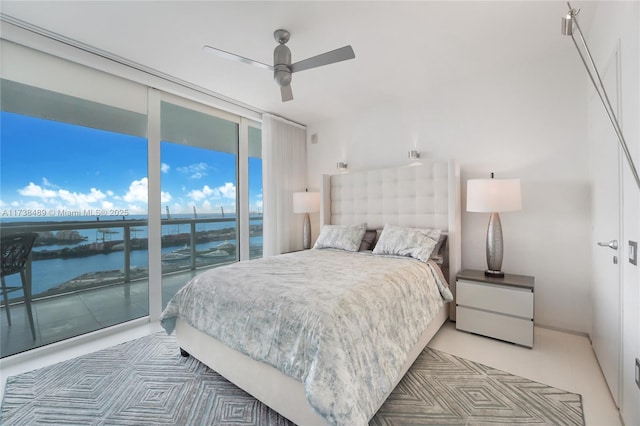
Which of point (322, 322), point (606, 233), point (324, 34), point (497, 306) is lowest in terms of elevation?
point (497, 306)

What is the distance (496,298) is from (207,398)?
2.49 meters

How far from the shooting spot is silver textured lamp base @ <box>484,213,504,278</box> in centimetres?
267

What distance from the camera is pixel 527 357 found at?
7.33 feet

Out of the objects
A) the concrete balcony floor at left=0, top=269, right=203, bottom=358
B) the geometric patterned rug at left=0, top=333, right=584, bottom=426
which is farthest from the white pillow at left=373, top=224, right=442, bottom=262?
the concrete balcony floor at left=0, top=269, right=203, bottom=358

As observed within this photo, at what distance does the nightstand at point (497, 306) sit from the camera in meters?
2.34

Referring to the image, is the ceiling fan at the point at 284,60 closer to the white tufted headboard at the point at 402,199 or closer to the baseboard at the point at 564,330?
the white tufted headboard at the point at 402,199

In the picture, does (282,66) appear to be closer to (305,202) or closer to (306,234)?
(305,202)

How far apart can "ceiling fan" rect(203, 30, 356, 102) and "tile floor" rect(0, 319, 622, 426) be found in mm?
2553

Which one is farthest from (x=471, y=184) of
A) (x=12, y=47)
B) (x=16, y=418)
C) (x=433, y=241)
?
(x=12, y=47)

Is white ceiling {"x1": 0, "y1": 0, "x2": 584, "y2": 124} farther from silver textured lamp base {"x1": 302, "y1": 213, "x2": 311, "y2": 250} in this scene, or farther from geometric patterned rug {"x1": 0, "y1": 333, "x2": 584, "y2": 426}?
geometric patterned rug {"x1": 0, "y1": 333, "x2": 584, "y2": 426}

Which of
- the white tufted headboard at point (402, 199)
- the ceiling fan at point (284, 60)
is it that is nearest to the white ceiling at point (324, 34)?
the ceiling fan at point (284, 60)

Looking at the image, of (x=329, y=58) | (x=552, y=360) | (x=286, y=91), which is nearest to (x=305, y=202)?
(x=286, y=91)

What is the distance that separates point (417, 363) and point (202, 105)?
3.76 metres

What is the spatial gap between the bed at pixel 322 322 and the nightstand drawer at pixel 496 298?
217 mm
